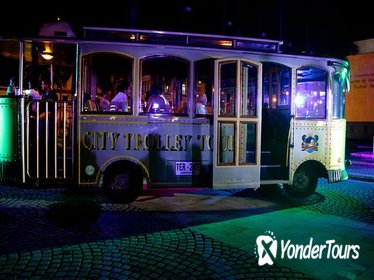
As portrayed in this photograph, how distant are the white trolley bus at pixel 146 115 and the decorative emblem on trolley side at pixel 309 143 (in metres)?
0.04

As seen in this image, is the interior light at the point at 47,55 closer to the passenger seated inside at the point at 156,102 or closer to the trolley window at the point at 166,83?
the trolley window at the point at 166,83

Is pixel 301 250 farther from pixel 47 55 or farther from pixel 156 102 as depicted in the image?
pixel 47 55

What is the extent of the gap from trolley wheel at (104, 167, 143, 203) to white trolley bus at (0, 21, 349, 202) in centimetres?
2

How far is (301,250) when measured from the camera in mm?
5309

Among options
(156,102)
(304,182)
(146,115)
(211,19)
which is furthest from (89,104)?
(211,19)

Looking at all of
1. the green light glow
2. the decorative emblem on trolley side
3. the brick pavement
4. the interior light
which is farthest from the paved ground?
the interior light

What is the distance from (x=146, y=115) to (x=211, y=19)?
21.0 m

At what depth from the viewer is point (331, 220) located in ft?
22.5

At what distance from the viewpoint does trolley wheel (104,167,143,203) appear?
763cm

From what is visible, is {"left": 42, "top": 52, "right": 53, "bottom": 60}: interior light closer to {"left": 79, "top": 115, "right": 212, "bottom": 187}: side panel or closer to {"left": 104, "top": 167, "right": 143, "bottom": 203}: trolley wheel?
{"left": 79, "top": 115, "right": 212, "bottom": 187}: side panel

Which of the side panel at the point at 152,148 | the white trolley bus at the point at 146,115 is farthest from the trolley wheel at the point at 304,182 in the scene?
the side panel at the point at 152,148

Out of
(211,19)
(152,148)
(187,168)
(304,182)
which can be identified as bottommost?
(304,182)

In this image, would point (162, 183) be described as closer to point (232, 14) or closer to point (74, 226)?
point (74, 226)

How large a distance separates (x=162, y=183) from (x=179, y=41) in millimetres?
2948
